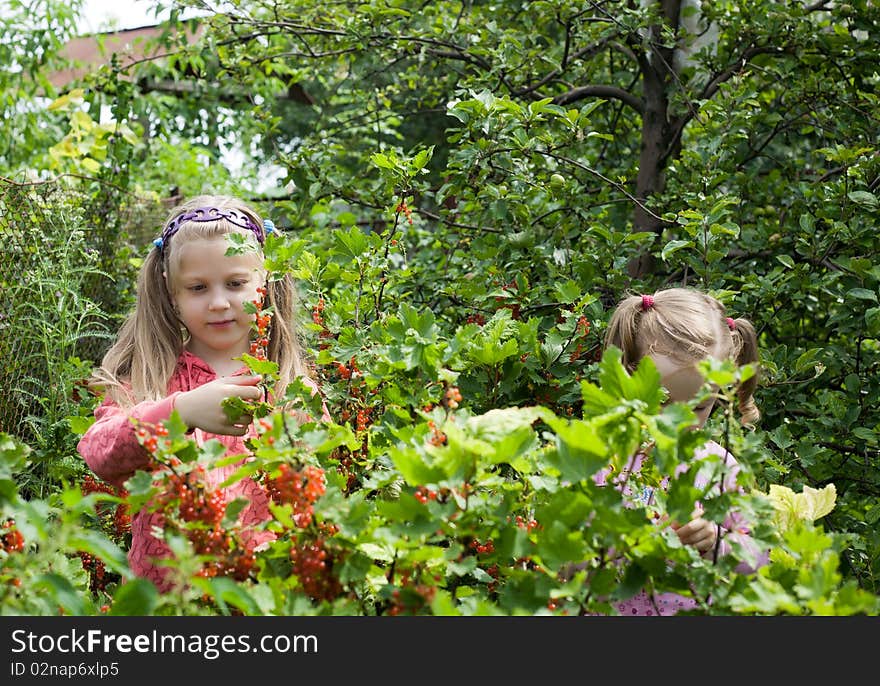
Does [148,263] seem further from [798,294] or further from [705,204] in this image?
[798,294]

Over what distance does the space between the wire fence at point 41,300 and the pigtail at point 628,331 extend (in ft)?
4.46

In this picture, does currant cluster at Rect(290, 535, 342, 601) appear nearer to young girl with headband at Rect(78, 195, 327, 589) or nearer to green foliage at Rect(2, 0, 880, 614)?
green foliage at Rect(2, 0, 880, 614)

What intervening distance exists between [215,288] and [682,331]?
973 millimetres

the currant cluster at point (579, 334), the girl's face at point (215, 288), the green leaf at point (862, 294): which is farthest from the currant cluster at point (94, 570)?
the green leaf at point (862, 294)

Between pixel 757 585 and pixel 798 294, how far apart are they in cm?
156

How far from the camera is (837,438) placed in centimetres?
239

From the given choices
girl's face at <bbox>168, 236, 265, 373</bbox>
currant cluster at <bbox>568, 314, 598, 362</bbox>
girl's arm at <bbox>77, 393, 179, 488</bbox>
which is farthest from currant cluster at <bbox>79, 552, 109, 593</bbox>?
currant cluster at <bbox>568, 314, 598, 362</bbox>

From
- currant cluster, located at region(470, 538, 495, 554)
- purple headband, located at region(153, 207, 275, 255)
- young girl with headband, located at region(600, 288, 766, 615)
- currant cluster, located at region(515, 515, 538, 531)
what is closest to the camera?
currant cluster, located at region(515, 515, 538, 531)

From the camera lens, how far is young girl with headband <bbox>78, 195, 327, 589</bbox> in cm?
174

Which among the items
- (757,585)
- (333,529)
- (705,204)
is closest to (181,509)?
(333,529)

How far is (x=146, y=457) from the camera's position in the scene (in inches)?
66.4

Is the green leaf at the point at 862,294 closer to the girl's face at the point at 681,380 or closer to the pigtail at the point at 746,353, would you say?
the pigtail at the point at 746,353

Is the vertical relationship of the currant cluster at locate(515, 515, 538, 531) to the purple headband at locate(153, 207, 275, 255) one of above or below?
below
